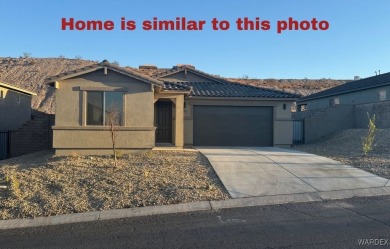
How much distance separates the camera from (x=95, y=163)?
38.4ft

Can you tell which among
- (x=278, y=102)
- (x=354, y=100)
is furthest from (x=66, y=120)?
(x=354, y=100)

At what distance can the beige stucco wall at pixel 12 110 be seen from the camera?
2061 centimetres

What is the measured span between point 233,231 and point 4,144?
15220mm

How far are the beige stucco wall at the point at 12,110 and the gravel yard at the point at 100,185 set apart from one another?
33.1 ft

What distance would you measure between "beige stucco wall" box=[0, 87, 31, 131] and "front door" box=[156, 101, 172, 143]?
9.82 metres

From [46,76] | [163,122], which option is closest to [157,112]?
[163,122]

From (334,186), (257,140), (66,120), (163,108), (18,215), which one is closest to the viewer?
(18,215)

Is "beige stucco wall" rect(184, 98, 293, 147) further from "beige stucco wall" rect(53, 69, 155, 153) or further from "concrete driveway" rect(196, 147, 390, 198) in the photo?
"concrete driveway" rect(196, 147, 390, 198)

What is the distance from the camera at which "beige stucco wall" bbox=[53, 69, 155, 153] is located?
13680 mm

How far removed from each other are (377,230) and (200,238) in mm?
3053

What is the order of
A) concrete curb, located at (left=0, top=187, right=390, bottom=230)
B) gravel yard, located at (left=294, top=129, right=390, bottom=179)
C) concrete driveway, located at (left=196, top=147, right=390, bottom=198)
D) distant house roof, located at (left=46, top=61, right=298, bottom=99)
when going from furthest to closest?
distant house roof, located at (left=46, top=61, right=298, bottom=99), gravel yard, located at (left=294, top=129, right=390, bottom=179), concrete driveway, located at (left=196, top=147, right=390, bottom=198), concrete curb, located at (left=0, top=187, right=390, bottom=230)

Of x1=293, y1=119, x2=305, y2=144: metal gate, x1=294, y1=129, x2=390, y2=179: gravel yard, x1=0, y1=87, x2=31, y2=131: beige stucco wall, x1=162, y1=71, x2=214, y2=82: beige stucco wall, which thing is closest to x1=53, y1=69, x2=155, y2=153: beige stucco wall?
x1=294, y1=129, x2=390, y2=179: gravel yard

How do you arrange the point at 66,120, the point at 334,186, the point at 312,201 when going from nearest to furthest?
the point at 312,201 → the point at 334,186 → the point at 66,120

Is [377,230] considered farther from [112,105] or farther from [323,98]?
[323,98]
